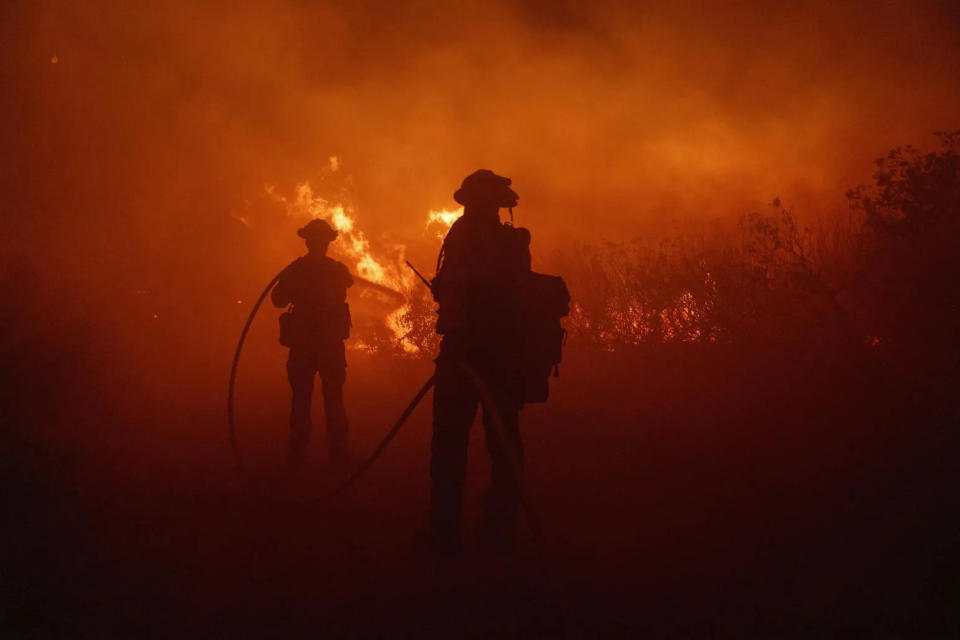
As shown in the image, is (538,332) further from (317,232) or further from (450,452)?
(317,232)

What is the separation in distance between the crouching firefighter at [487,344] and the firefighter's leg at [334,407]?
2.47m

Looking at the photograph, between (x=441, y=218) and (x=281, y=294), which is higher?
(x=441, y=218)

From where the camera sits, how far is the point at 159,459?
606 centimetres

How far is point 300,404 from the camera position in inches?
221

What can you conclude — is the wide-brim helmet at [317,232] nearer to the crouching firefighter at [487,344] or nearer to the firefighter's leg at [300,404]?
the firefighter's leg at [300,404]

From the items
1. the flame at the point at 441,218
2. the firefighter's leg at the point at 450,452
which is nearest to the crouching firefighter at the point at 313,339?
the firefighter's leg at the point at 450,452

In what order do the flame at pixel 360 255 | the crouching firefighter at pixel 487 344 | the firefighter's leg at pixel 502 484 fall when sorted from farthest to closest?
the flame at pixel 360 255, the firefighter's leg at pixel 502 484, the crouching firefighter at pixel 487 344


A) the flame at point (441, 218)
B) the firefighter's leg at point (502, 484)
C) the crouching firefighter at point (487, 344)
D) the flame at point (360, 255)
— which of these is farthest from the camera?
the flame at point (441, 218)

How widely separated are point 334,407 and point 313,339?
28.9 inches

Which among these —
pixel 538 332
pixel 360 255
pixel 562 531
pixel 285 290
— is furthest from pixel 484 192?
pixel 360 255

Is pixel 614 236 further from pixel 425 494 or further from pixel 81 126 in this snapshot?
pixel 81 126

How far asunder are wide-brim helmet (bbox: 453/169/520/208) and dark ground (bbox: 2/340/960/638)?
2262 mm

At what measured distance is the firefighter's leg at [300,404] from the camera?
18.5ft

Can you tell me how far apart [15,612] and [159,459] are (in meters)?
3.27
